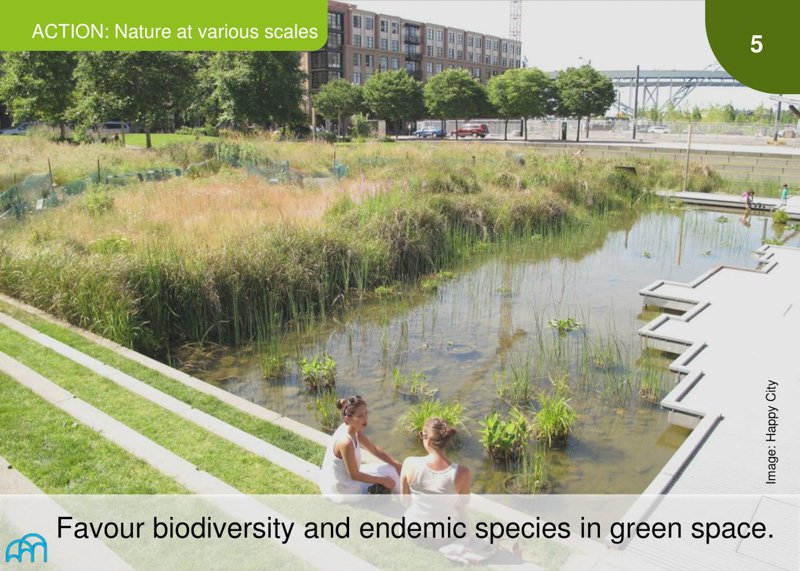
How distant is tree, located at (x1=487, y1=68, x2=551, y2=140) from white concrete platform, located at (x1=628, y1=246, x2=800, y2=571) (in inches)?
1999

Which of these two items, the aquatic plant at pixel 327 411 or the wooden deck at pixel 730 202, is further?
→ the wooden deck at pixel 730 202

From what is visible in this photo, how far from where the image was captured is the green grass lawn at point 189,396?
570cm

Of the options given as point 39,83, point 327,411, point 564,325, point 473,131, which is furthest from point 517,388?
point 473,131

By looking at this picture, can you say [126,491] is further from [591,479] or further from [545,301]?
[545,301]

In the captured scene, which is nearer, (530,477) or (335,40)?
(530,477)

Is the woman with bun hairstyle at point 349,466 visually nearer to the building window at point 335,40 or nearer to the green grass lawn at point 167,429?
the green grass lawn at point 167,429

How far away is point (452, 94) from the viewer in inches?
2527

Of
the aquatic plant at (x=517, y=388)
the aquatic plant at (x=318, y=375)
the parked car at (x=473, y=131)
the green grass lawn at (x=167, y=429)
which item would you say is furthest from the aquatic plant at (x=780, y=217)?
the parked car at (x=473, y=131)

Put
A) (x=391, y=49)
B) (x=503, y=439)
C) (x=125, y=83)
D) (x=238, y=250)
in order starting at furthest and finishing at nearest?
1. (x=391, y=49)
2. (x=125, y=83)
3. (x=238, y=250)
4. (x=503, y=439)

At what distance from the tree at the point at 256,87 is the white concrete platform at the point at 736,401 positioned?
31.8 meters

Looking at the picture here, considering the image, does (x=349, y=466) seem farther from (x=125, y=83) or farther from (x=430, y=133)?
(x=430, y=133)

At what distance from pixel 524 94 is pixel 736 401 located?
2258 inches

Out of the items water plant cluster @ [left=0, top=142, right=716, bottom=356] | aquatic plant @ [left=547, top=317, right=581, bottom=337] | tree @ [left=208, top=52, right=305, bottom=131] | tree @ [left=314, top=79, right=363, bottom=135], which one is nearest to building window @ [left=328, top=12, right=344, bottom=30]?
tree @ [left=314, top=79, right=363, bottom=135]

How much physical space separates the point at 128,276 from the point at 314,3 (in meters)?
4.40
